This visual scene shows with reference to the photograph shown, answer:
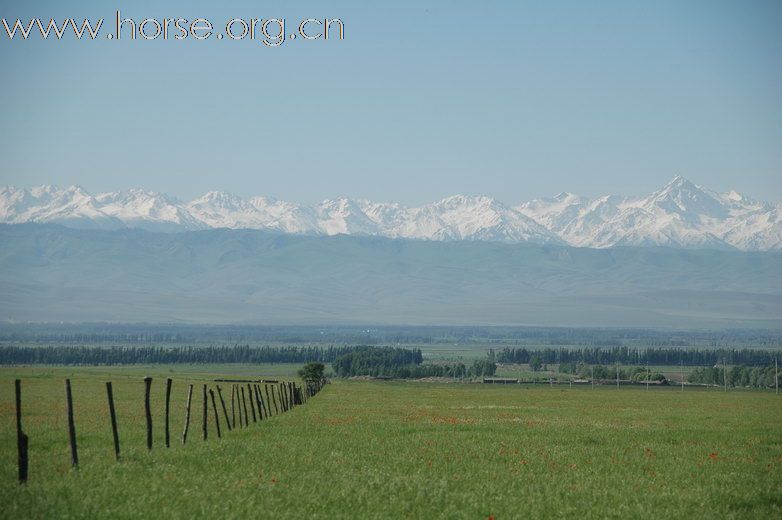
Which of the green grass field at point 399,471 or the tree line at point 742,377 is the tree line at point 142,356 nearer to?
the tree line at point 742,377

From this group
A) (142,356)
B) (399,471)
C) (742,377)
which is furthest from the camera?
(142,356)

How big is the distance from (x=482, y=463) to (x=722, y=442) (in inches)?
392

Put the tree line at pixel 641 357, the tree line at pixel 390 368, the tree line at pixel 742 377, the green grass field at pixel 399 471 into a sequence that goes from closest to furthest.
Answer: the green grass field at pixel 399 471 < the tree line at pixel 742 377 < the tree line at pixel 390 368 < the tree line at pixel 641 357

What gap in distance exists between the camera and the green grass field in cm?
1817

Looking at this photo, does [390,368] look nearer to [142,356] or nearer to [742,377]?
[742,377]

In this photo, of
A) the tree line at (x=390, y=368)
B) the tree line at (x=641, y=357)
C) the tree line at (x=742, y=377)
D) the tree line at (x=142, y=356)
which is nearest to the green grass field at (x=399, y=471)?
the tree line at (x=742, y=377)

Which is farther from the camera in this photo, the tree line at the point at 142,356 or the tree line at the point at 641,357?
the tree line at the point at 641,357

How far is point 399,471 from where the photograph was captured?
23.0 metres

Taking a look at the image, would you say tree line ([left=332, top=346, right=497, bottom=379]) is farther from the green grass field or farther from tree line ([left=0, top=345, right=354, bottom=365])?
the green grass field

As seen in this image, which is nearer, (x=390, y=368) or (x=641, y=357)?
(x=390, y=368)

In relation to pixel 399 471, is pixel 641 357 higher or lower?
lower

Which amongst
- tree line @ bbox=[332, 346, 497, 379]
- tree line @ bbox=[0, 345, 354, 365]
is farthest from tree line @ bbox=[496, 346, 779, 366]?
tree line @ bbox=[332, 346, 497, 379]

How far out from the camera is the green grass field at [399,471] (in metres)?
18.2

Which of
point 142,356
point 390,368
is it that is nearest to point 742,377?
point 390,368
